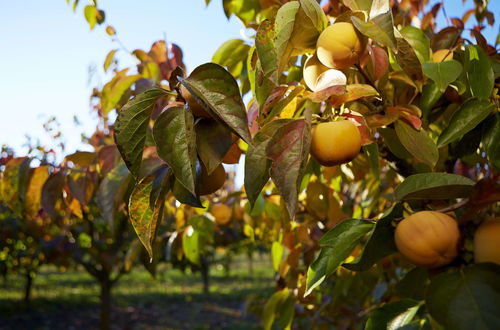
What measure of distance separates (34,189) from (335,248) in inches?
40.6

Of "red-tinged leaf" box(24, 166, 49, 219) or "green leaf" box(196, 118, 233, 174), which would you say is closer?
"green leaf" box(196, 118, 233, 174)

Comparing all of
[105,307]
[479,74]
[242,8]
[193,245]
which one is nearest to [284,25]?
[479,74]

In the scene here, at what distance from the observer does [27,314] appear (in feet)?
28.7

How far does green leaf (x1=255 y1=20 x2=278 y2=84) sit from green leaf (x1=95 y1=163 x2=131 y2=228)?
0.46 m

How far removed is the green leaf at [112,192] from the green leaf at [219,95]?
1.50 feet

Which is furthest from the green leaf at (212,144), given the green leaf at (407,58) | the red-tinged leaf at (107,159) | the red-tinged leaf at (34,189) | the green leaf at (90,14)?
the green leaf at (90,14)

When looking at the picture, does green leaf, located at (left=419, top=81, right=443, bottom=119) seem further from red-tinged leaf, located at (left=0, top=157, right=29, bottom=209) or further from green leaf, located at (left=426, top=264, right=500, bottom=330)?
red-tinged leaf, located at (left=0, top=157, right=29, bottom=209)

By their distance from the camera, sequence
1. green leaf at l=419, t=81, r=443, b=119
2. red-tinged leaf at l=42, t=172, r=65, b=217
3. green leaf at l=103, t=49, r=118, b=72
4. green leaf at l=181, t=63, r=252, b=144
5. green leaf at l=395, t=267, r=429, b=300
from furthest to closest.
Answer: green leaf at l=103, t=49, r=118, b=72 → red-tinged leaf at l=42, t=172, r=65, b=217 → green leaf at l=395, t=267, r=429, b=300 → green leaf at l=419, t=81, r=443, b=119 → green leaf at l=181, t=63, r=252, b=144

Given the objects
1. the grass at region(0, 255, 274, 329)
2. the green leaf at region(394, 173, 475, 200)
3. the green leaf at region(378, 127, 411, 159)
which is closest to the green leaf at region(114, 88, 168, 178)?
the green leaf at region(394, 173, 475, 200)

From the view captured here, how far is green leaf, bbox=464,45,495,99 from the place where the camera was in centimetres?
75

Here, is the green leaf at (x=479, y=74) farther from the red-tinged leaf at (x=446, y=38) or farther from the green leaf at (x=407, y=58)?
the red-tinged leaf at (x=446, y=38)

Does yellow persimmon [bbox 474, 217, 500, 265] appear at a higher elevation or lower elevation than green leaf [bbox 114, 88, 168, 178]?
lower

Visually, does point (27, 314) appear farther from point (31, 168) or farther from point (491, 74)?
point (491, 74)

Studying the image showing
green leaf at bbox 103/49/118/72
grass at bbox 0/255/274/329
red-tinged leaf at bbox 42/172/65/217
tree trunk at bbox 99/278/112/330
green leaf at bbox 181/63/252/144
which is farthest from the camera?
grass at bbox 0/255/274/329
